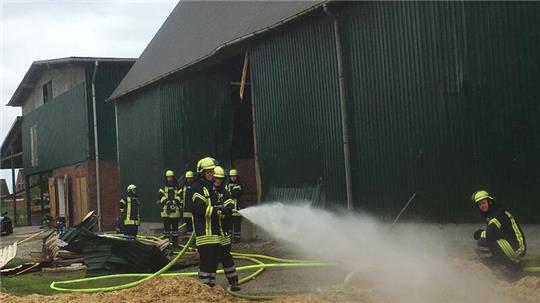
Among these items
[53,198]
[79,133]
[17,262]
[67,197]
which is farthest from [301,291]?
[53,198]

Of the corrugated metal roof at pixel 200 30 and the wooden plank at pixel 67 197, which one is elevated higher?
the corrugated metal roof at pixel 200 30

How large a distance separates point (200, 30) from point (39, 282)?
11.8m

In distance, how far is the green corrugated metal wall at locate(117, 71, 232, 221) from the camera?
1859cm

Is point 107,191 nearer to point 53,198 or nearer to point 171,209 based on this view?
point 53,198

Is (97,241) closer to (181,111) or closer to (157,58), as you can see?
(181,111)

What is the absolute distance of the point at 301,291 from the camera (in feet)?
27.1

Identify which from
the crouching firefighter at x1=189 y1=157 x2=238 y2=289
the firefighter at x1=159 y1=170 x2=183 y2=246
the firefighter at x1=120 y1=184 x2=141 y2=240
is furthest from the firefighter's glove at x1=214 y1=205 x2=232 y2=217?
the firefighter at x1=159 y1=170 x2=183 y2=246

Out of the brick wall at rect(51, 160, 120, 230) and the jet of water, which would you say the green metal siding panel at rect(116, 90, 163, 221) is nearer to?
the brick wall at rect(51, 160, 120, 230)

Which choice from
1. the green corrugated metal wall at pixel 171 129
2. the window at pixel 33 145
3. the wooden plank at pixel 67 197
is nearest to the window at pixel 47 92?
the window at pixel 33 145

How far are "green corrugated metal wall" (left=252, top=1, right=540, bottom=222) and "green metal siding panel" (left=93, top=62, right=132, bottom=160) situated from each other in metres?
15.7

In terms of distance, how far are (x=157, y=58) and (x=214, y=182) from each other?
15.0m

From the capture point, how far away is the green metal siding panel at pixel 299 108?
12.9 m

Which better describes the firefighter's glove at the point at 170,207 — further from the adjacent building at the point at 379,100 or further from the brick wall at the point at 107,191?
the brick wall at the point at 107,191

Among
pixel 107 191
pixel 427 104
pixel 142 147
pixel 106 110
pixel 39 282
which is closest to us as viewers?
pixel 427 104
